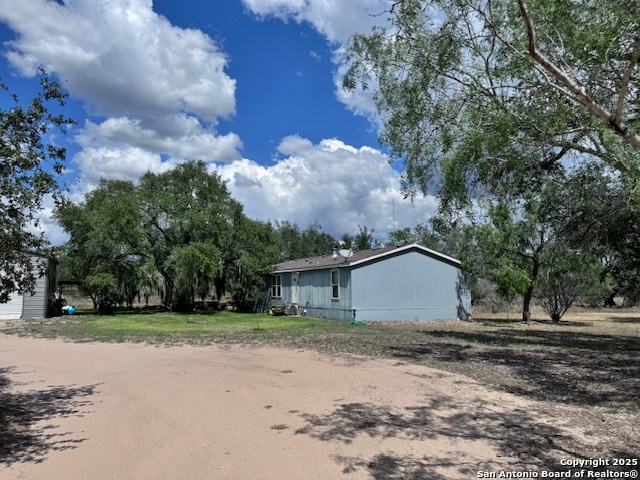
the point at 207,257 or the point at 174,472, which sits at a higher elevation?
the point at 207,257

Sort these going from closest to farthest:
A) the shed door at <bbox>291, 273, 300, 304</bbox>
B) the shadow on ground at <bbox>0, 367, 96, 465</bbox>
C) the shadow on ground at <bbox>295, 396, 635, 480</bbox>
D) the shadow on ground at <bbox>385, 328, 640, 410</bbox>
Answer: the shadow on ground at <bbox>295, 396, 635, 480</bbox> < the shadow on ground at <bbox>0, 367, 96, 465</bbox> < the shadow on ground at <bbox>385, 328, 640, 410</bbox> < the shed door at <bbox>291, 273, 300, 304</bbox>

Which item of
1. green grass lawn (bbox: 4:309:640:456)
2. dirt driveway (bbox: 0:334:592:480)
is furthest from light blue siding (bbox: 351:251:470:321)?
dirt driveway (bbox: 0:334:592:480)

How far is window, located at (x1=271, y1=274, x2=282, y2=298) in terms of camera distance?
28562mm

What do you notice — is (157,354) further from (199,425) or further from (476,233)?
(476,233)

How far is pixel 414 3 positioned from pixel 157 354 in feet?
30.1

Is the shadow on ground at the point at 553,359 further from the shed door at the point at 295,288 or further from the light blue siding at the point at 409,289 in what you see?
the shed door at the point at 295,288

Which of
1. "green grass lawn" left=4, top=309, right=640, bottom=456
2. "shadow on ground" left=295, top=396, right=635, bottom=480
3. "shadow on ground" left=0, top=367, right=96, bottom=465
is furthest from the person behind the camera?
"green grass lawn" left=4, top=309, right=640, bottom=456

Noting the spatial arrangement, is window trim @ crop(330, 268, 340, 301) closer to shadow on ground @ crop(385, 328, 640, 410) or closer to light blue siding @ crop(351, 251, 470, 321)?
light blue siding @ crop(351, 251, 470, 321)

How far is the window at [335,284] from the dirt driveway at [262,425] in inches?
509

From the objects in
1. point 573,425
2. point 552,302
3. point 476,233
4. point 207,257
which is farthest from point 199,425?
point 552,302

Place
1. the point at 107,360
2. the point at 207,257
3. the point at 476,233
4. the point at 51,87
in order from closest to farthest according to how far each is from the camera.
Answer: the point at 51,87 < the point at 107,360 < the point at 476,233 < the point at 207,257

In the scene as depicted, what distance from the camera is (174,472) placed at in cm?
414

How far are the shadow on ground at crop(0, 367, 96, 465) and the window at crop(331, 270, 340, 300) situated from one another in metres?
15.3

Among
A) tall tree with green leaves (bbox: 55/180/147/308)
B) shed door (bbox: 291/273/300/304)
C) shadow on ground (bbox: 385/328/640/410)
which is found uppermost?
tall tree with green leaves (bbox: 55/180/147/308)
